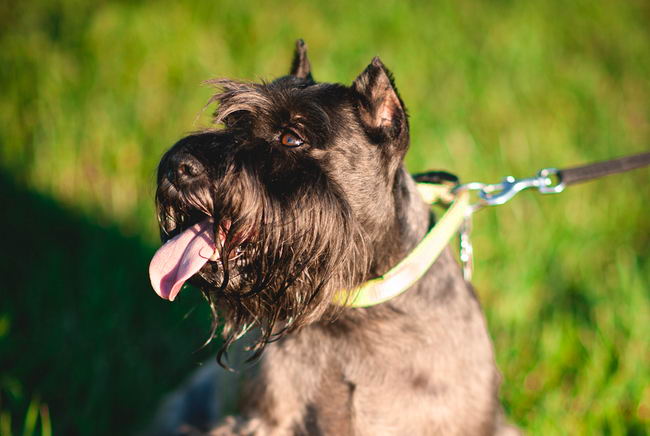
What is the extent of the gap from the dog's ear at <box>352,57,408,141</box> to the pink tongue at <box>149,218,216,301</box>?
614mm

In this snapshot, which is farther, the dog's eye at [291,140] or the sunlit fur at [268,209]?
the dog's eye at [291,140]

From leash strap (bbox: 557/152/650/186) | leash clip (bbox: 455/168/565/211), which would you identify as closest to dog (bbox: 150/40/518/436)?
leash clip (bbox: 455/168/565/211)

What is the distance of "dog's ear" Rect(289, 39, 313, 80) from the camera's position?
7.50 ft

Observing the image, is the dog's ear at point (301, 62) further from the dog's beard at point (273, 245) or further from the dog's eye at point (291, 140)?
the dog's beard at point (273, 245)

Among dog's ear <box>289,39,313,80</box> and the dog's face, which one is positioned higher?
dog's ear <box>289,39,313,80</box>

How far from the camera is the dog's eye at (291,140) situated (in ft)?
5.97

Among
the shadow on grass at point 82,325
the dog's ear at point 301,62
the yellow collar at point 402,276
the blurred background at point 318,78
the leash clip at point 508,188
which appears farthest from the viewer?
the blurred background at point 318,78

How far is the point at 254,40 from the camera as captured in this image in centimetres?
527

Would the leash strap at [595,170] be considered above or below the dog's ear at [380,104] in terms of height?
below

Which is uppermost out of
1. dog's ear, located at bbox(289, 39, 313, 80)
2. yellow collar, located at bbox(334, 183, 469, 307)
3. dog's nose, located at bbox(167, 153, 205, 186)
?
dog's ear, located at bbox(289, 39, 313, 80)

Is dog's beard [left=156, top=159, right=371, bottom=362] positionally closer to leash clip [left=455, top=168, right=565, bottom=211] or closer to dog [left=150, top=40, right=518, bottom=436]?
dog [left=150, top=40, right=518, bottom=436]

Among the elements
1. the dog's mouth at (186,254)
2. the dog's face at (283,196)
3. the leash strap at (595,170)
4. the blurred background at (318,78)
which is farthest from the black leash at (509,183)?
the dog's mouth at (186,254)

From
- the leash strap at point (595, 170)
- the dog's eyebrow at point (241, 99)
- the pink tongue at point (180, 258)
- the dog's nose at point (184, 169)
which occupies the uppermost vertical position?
the dog's eyebrow at point (241, 99)

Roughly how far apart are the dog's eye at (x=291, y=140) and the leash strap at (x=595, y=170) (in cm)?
143
